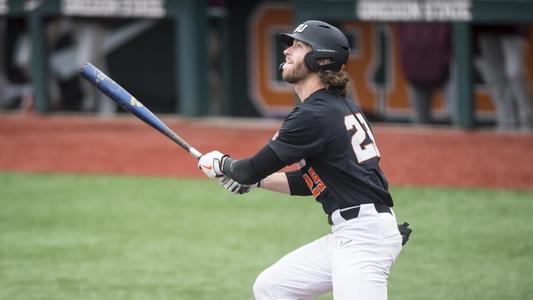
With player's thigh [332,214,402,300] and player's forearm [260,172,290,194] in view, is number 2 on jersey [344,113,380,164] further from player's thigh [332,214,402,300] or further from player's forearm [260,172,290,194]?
player's forearm [260,172,290,194]

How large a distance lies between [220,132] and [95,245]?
17.9ft

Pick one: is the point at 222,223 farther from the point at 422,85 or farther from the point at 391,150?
the point at 422,85

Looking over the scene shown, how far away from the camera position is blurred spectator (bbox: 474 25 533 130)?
40.1 ft

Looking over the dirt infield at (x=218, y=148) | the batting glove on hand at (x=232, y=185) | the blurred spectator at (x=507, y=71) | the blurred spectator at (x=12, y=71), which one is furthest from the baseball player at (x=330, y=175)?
the blurred spectator at (x=12, y=71)

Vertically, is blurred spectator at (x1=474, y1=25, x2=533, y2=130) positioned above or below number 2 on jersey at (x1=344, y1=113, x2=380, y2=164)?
below

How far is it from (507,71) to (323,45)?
8093mm

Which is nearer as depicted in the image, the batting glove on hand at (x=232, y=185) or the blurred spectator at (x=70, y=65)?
the batting glove on hand at (x=232, y=185)

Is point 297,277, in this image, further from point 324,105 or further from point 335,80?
point 335,80

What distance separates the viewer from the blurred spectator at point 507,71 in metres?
12.2

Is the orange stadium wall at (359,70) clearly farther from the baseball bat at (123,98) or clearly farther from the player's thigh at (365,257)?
the player's thigh at (365,257)

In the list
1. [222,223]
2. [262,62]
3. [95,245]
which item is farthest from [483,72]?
[95,245]

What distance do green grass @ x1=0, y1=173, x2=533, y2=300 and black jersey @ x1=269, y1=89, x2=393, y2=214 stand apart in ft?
7.21

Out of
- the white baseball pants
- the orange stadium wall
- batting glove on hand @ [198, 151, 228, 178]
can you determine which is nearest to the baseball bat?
batting glove on hand @ [198, 151, 228, 178]

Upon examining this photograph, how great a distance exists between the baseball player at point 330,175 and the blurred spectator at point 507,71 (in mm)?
7966
